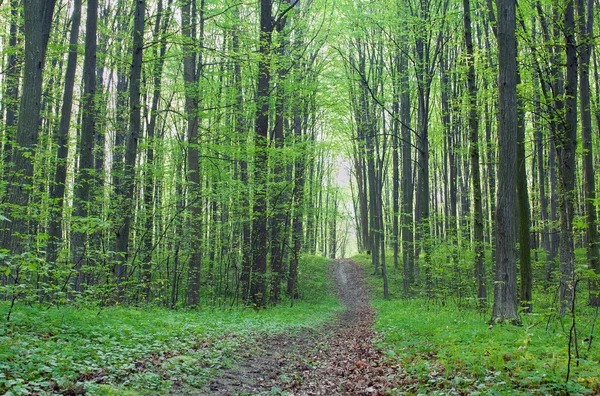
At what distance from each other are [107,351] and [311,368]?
3378 mm

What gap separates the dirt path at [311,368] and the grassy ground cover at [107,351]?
0.35m

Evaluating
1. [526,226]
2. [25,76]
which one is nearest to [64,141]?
[25,76]

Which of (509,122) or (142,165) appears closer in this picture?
(509,122)

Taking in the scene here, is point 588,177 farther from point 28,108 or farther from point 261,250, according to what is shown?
point 28,108

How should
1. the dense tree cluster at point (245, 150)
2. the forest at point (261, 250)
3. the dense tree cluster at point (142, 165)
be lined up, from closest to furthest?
the forest at point (261, 250)
the dense tree cluster at point (142, 165)
the dense tree cluster at point (245, 150)

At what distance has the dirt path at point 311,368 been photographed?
5371mm

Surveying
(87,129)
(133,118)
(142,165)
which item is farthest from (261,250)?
(87,129)

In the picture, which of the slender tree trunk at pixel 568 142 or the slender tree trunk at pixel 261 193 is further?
the slender tree trunk at pixel 261 193

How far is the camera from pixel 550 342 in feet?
19.0

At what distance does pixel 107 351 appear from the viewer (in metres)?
4.98

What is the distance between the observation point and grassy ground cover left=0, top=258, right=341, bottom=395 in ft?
12.5

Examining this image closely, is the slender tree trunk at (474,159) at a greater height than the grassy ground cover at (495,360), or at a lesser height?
greater

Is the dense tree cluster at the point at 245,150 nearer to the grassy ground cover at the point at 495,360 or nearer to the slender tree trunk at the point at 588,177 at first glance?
the slender tree trunk at the point at 588,177

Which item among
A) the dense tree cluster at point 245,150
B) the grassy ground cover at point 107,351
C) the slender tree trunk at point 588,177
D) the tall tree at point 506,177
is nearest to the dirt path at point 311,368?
the grassy ground cover at point 107,351
